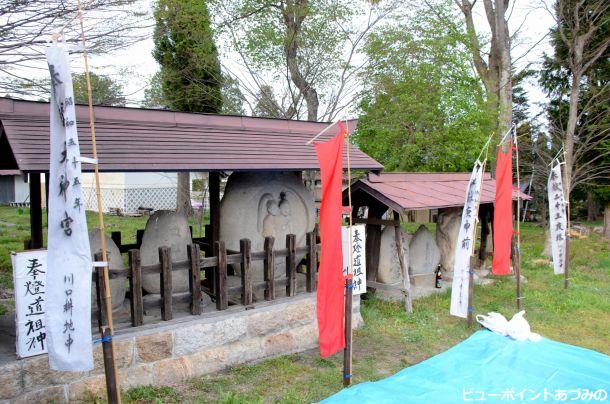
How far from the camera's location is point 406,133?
13727 millimetres

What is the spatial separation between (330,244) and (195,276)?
209cm

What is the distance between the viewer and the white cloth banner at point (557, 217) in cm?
1058

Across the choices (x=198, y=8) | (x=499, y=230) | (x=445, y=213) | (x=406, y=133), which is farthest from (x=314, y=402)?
(x=198, y=8)

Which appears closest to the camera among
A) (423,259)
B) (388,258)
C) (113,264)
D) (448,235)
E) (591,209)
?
(113,264)

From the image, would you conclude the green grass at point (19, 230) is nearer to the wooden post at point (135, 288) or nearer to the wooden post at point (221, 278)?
the wooden post at point (221, 278)

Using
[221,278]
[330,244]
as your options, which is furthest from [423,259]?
[330,244]

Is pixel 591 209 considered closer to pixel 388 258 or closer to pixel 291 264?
pixel 388 258

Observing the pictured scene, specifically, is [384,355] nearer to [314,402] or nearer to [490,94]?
[314,402]

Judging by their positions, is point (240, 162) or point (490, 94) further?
point (490, 94)

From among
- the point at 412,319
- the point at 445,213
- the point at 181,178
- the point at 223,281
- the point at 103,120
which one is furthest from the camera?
the point at 181,178

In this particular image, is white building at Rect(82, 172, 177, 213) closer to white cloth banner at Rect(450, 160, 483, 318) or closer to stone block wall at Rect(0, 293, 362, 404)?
stone block wall at Rect(0, 293, 362, 404)

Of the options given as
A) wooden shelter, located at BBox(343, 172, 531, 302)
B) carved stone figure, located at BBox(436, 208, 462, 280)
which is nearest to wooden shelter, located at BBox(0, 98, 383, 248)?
wooden shelter, located at BBox(343, 172, 531, 302)

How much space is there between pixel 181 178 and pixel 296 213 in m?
9.61

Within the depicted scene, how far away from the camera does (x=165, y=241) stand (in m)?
6.53
